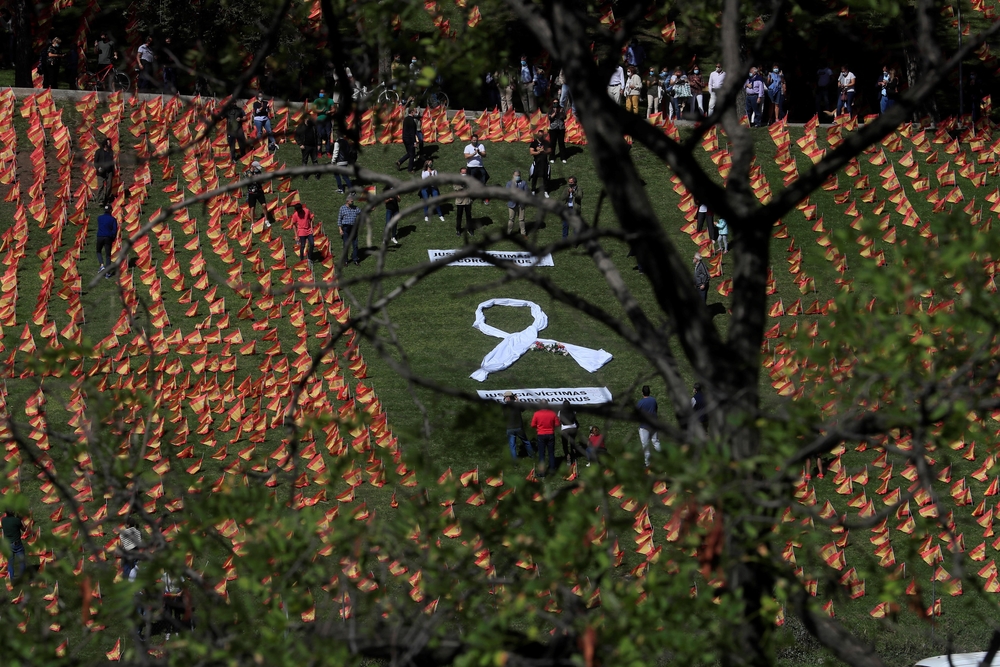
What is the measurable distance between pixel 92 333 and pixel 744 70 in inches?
747

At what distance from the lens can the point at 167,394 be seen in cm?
2066

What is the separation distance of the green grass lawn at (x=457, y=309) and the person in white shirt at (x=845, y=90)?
1.59 meters

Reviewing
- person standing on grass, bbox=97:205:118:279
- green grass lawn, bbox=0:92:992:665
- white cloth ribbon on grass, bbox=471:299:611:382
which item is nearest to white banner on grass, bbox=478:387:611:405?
green grass lawn, bbox=0:92:992:665

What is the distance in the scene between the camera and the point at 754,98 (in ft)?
109

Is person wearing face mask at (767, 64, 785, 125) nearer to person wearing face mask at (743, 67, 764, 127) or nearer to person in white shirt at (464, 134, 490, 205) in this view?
person wearing face mask at (743, 67, 764, 127)

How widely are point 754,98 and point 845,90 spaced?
8.27ft

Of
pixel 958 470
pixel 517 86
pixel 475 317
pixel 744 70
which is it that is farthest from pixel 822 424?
pixel 475 317

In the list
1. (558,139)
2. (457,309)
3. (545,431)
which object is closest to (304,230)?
(457,309)

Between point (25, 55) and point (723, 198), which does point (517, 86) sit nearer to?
point (723, 198)

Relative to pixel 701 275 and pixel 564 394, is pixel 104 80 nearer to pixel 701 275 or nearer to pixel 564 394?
pixel 701 275

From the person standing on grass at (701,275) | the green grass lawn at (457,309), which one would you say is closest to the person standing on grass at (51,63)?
the green grass lawn at (457,309)

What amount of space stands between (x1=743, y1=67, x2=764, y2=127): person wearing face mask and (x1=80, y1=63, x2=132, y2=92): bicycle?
1492cm

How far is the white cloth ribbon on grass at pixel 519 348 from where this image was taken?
23.1 m

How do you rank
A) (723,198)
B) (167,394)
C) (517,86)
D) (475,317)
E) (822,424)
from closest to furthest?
(822,424) < (723,198) < (517,86) < (167,394) < (475,317)
